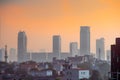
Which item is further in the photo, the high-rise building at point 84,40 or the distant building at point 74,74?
the high-rise building at point 84,40

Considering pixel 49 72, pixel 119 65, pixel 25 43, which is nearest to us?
pixel 119 65

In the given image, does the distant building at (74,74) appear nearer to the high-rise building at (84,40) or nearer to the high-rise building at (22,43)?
the high-rise building at (22,43)

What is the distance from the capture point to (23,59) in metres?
13.4

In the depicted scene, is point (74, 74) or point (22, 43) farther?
point (22, 43)

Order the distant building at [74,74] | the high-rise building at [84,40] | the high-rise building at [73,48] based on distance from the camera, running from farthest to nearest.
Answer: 1. the high-rise building at [73,48]
2. the high-rise building at [84,40]
3. the distant building at [74,74]

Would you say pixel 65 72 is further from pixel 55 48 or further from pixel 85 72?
pixel 55 48

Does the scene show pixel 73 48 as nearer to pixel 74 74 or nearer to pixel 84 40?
pixel 84 40

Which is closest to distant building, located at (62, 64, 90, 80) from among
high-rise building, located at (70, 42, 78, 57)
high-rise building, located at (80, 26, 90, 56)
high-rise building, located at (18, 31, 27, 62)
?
high-rise building, located at (18, 31, 27, 62)

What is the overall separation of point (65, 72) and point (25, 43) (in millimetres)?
3743

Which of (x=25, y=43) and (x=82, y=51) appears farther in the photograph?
(x=82, y=51)

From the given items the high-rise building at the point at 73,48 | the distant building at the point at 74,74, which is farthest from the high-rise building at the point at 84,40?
the distant building at the point at 74,74

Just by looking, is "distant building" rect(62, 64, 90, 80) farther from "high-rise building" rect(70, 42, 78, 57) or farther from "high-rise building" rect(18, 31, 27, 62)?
"high-rise building" rect(70, 42, 78, 57)

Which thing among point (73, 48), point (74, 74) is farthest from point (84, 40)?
point (74, 74)

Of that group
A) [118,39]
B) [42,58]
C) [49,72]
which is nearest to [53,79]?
[49,72]
